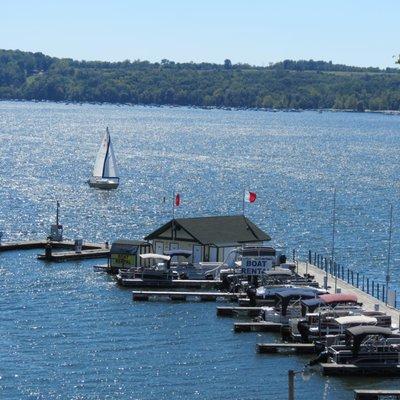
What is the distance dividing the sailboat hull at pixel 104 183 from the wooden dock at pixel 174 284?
67208 mm

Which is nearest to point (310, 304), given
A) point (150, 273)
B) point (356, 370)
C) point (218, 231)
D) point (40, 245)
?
point (356, 370)

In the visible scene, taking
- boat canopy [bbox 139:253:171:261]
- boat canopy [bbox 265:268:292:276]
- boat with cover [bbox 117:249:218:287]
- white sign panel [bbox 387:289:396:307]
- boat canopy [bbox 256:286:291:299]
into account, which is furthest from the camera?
boat canopy [bbox 139:253:171:261]

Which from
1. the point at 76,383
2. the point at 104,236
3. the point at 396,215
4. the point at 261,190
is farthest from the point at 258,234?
the point at 261,190

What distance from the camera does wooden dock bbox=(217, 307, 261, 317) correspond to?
2756 inches

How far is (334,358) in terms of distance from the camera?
58.5 meters

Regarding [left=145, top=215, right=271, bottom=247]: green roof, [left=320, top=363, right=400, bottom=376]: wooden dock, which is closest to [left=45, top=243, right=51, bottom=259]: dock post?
[left=145, top=215, right=271, bottom=247]: green roof

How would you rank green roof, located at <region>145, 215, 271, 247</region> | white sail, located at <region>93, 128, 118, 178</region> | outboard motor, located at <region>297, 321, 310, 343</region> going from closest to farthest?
outboard motor, located at <region>297, 321, 310, 343</region> → green roof, located at <region>145, 215, 271, 247</region> → white sail, located at <region>93, 128, 118, 178</region>

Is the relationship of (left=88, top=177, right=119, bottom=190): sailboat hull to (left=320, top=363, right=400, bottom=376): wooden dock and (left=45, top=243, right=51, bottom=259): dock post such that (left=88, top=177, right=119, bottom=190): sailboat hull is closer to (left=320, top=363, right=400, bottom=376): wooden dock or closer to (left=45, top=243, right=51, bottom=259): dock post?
(left=45, top=243, right=51, bottom=259): dock post

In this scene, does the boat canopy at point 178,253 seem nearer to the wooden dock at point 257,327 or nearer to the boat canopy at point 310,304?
the wooden dock at point 257,327

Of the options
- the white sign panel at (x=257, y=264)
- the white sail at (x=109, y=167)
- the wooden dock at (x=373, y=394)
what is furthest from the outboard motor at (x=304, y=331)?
the white sail at (x=109, y=167)

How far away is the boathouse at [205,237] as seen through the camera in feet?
270

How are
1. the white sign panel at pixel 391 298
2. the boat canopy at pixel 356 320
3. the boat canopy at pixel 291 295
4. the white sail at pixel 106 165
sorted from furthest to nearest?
the white sail at pixel 106 165
the white sign panel at pixel 391 298
the boat canopy at pixel 291 295
the boat canopy at pixel 356 320

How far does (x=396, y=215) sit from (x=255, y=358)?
64.3m

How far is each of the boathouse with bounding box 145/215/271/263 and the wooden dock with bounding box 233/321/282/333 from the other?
1644 cm
